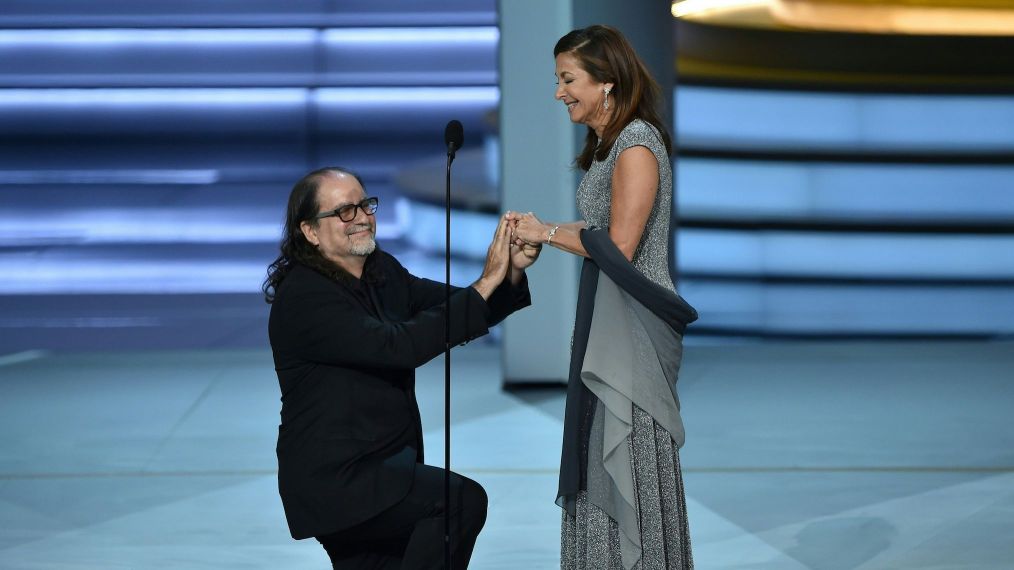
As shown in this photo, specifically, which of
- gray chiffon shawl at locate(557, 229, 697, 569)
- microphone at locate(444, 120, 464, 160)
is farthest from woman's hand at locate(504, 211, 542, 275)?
microphone at locate(444, 120, 464, 160)

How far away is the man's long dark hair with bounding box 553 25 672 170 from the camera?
8.04 ft

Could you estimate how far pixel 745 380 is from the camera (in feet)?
18.1

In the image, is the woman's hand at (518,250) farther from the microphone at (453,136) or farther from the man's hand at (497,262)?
the microphone at (453,136)

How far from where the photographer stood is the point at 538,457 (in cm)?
434

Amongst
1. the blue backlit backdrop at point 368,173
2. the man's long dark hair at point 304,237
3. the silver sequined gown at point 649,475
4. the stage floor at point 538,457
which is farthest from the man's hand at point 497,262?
the blue backlit backdrop at point 368,173

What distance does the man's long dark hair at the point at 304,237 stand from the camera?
2.55 metres

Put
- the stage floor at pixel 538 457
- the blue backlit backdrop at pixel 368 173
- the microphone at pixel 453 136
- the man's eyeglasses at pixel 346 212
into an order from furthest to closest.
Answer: the blue backlit backdrop at pixel 368 173, the stage floor at pixel 538 457, the man's eyeglasses at pixel 346 212, the microphone at pixel 453 136

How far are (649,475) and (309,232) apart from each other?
0.75 metres

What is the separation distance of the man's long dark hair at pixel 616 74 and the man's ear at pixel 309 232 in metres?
0.52

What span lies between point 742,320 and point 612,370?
17.1 feet

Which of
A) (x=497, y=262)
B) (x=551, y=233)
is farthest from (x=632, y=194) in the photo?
(x=497, y=262)

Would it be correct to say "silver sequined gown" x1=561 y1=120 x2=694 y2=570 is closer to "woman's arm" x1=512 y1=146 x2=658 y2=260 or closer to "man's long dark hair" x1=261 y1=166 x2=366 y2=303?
"woman's arm" x1=512 y1=146 x2=658 y2=260

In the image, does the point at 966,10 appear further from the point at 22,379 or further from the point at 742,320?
the point at 22,379

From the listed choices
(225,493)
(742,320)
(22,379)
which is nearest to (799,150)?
(742,320)
